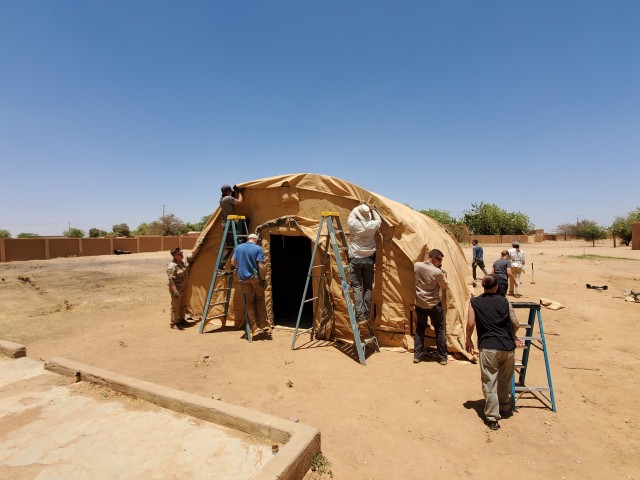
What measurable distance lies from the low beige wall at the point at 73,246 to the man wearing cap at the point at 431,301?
27.7 m

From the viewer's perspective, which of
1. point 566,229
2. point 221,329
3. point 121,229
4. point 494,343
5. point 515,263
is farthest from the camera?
point 566,229

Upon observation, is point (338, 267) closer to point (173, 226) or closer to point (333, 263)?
point (333, 263)

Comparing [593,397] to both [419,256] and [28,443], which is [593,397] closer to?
[419,256]

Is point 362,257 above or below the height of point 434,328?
above

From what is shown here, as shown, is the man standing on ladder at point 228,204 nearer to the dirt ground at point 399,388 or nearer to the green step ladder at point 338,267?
the dirt ground at point 399,388

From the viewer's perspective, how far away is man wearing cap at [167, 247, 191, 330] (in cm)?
767

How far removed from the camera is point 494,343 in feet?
12.8

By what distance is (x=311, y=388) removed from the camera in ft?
15.7

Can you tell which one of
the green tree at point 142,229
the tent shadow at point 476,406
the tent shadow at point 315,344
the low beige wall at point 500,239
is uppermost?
the green tree at point 142,229

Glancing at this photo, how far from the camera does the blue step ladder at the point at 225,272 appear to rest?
7.37 m

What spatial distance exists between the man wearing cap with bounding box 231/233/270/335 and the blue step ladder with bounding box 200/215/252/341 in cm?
23

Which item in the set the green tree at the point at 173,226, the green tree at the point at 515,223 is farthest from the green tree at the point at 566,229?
the green tree at the point at 173,226

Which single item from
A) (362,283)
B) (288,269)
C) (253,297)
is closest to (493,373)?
(362,283)

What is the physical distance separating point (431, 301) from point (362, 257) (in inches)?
52.2
